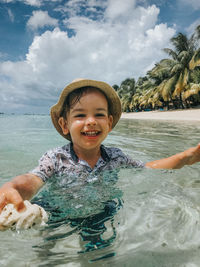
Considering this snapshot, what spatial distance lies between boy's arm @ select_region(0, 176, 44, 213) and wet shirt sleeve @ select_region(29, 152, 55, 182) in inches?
2.1

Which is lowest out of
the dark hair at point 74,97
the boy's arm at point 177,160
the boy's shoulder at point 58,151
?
the boy's arm at point 177,160

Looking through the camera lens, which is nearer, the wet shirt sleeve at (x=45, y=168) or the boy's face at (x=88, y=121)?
the wet shirt sleeve at (x=45, y=168)

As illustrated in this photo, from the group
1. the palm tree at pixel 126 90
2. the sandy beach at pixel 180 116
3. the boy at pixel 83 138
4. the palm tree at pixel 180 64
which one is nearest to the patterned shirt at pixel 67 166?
the boy at pixel 83 138

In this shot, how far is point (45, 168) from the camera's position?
177cm

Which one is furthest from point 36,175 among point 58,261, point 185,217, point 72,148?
point 185,217

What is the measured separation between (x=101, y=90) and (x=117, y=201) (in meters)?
1.14

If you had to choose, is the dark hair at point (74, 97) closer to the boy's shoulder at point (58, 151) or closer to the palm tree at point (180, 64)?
the boy's shoulder at point (58, 151)

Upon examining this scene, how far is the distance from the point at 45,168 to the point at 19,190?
418mm

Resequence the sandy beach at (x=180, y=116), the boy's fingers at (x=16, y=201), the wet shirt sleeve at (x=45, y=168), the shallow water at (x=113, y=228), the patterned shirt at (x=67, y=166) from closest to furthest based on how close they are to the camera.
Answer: the boy's fingers at (x=16, y=201)
the shallow water at (x=113, y=228)
the wet shirt sleeve at (x=45, y=168)
the patterned shirt at (x=67, y=166)
the sandy beach at (x=180, y=116)

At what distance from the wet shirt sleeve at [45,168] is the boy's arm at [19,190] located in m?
0.05

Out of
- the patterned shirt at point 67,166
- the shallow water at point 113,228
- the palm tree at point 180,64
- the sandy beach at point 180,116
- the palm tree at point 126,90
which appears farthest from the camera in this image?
the palm tree at point 126,90

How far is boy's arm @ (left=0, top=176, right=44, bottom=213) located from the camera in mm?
1092

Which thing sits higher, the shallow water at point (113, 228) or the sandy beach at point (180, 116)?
the sandy beach at point (180, 116)

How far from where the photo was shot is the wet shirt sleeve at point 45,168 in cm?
170
